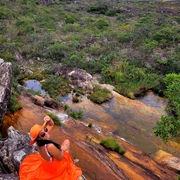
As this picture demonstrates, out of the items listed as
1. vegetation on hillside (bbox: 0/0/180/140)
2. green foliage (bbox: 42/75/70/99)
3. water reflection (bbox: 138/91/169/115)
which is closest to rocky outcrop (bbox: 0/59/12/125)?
green foliage (bbox: 42/75/70/99)

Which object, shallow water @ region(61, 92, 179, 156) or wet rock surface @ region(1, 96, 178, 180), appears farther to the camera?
shallow water @ region(61, 92, 179, 156)

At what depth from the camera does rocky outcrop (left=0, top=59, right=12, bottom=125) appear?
956 cm

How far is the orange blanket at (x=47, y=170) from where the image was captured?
15.5 feet

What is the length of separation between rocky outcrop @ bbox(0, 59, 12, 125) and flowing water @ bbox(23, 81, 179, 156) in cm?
580

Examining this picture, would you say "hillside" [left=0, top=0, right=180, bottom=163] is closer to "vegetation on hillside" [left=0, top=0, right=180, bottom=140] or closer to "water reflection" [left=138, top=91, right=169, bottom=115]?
"vegetation on hillside" [left=0, top=0, right=180, bottom=140]

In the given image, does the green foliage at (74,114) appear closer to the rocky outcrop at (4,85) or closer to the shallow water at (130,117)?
the shallow water at (130,117)

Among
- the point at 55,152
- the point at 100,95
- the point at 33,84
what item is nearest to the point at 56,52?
the point at 33,84

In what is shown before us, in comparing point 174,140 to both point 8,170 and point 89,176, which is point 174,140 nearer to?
point 89,176

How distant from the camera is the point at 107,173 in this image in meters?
8.27

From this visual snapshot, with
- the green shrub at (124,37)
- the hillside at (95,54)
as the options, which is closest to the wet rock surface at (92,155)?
the hillside at (95,54)

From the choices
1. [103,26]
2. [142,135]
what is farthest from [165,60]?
[103,26]

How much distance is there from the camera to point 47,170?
15.5 feet

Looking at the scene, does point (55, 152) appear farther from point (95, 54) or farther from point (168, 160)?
point (95, 54)

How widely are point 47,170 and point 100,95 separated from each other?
1523 centimetres
